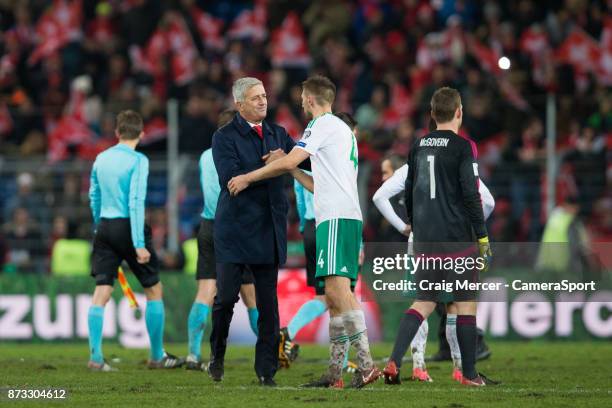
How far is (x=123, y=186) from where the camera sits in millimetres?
13445

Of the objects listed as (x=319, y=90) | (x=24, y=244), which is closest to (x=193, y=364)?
(x=319, y=90)

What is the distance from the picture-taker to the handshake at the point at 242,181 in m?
10.7

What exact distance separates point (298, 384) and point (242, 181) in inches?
82.2

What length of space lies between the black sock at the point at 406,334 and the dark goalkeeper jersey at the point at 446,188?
0.67 m

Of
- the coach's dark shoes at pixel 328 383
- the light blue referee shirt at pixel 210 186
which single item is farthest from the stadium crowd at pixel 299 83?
the coach's dark shoes at pixel 328 383

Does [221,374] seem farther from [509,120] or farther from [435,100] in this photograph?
[509,120]

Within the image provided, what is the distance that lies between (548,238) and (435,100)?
880 cm

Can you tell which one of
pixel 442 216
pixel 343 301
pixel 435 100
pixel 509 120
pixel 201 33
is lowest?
pixel 343 301

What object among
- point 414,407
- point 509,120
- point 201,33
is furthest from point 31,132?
point 414,407

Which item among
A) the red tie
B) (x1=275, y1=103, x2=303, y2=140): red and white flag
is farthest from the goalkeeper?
→ (x1=275, y1=103, x2=303, y2=140): red and white flag

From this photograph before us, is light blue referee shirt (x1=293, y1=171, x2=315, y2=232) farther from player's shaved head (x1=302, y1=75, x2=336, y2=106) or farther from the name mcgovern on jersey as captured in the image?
player's shaved head (x1=302, y1=75, x2=336, y2=106)

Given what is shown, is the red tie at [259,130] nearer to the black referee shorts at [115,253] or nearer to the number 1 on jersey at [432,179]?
the number 1 on jersey at [432,179]

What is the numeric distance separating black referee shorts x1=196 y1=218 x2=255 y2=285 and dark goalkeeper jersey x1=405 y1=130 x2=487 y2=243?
309 centimetres

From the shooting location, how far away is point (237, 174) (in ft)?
35.8
